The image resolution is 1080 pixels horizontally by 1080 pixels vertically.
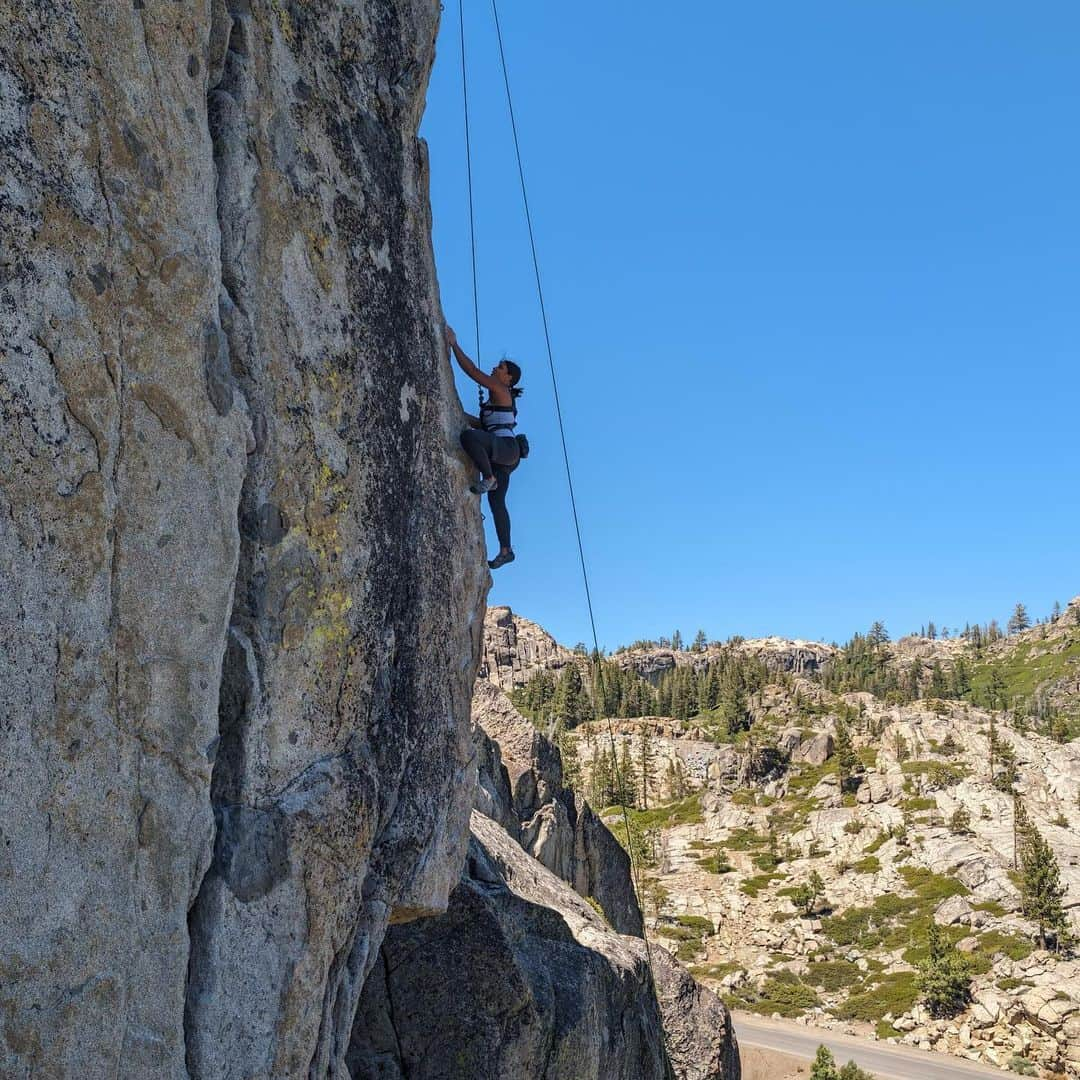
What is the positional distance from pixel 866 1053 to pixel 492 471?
47.7 metres

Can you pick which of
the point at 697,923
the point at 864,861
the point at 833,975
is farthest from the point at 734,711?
the point at 833,975

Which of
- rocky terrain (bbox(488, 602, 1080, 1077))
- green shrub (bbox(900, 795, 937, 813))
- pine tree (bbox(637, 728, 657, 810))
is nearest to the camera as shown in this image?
rocky terrain (bbox(488, 602, 1080, 1077))

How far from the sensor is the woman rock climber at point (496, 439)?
11.7 m

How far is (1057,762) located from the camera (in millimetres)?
91688

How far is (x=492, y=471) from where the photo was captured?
468 inches

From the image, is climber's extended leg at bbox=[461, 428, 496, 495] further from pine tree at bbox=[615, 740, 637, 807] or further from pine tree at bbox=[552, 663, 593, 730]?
pine tree at bbox=[552, 663, 593, 730]

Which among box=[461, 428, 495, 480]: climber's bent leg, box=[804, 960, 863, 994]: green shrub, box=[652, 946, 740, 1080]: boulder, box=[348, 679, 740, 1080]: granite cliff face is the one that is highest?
box=[461, 428, 495, 480]: climber's bent leg

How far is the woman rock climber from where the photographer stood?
1174 cm

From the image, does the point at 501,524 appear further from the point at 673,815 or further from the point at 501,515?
the point at 673,815

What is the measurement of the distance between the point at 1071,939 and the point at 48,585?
65.8m

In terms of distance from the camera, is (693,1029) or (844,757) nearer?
(693,1029)

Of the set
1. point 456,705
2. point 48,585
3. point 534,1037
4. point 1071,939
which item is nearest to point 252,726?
point 48,585

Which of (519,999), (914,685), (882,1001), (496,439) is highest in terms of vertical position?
(914,685)

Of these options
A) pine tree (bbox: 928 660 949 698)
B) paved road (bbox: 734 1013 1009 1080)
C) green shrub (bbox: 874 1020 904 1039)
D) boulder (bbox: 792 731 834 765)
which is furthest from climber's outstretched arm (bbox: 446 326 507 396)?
pine tree (bbox: 928 660 949 698)
